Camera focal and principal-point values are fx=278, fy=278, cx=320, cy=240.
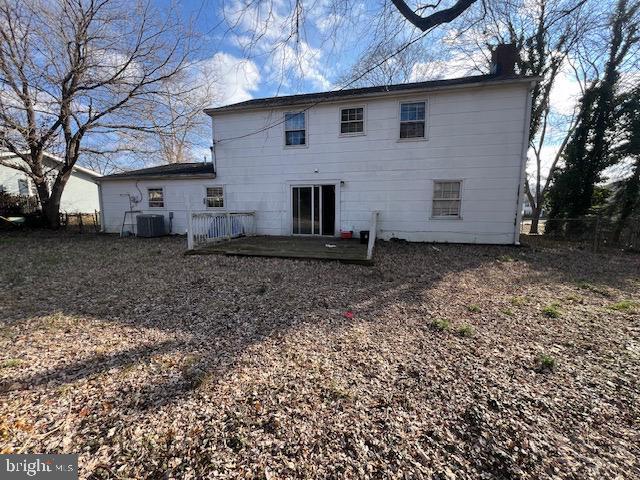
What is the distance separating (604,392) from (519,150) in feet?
29.9

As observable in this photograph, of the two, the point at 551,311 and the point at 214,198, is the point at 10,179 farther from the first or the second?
the point at 551,311

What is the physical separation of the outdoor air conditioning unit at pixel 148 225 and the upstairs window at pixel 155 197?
904 millimetres

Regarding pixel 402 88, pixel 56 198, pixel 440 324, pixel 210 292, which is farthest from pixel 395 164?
pixel 56 198

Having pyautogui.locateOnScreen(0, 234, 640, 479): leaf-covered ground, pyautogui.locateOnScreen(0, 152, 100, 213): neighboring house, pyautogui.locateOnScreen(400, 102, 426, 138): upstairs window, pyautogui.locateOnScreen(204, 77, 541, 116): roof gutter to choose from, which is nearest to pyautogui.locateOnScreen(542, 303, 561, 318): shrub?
pyautogui.locateOnScreen(0, 234, 640, 479): leaf-covered ground

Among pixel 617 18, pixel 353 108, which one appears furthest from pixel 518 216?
pixel 617 18

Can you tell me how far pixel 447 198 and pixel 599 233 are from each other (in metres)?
5.28

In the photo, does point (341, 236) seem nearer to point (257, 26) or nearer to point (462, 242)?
point (462, 242)

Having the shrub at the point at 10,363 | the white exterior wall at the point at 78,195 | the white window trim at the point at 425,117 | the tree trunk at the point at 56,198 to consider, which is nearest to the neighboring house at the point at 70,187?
the white exterior wall at the point at 78,195

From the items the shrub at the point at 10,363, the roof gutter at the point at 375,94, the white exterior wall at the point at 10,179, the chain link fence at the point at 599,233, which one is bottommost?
the shrub at the point at 10,363

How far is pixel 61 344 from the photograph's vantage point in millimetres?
3227

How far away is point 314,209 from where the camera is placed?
1126 centimetres

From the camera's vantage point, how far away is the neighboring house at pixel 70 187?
18109 mm

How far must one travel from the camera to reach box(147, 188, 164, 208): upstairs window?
41.7ft

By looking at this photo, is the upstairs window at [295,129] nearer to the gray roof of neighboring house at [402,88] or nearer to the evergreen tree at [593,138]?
the gray roof of neighboring house at [402,88]
